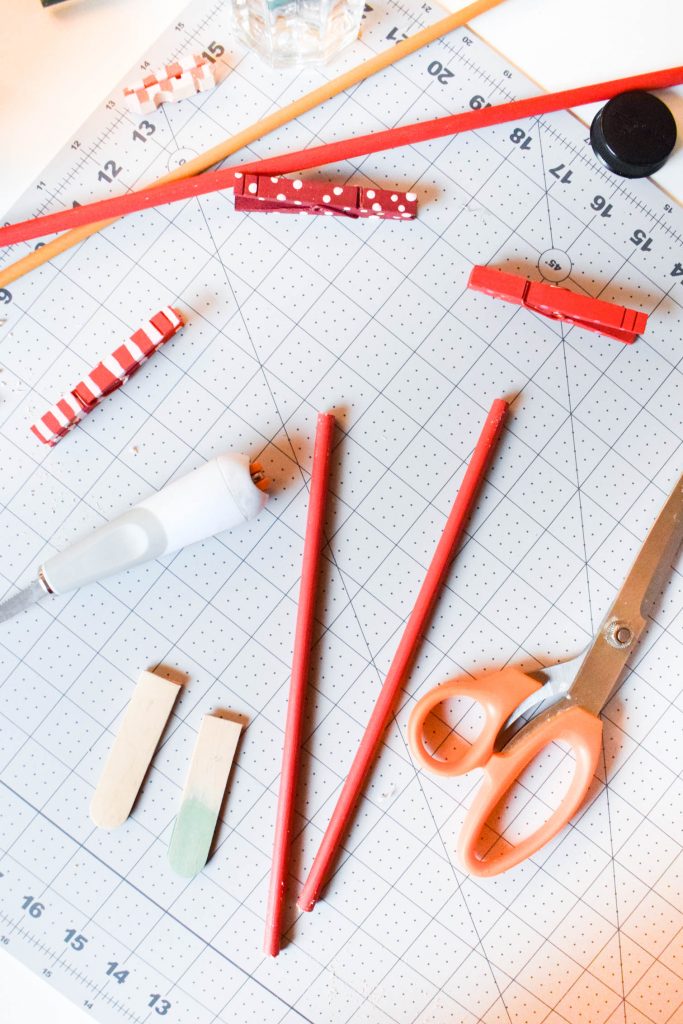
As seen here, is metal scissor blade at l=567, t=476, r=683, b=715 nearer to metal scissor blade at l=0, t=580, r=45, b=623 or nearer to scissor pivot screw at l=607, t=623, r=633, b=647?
scissor pivot screw at l=607, t=623, r=633, b=647

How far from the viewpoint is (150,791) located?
0.88m

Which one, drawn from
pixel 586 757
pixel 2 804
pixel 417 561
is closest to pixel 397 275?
pixel 417 561

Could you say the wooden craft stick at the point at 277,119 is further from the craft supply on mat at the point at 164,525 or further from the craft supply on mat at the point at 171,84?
the craft supply on mat at the point at 164,525

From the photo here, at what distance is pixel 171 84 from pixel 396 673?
604mm

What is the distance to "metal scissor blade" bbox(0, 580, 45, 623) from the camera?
0.85 m

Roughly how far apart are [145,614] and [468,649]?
0.32 metres

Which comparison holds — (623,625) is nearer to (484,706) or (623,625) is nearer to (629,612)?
(629,612)

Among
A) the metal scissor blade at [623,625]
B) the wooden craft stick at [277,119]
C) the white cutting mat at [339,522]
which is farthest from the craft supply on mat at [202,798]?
the wooden craft stick at [277,119]

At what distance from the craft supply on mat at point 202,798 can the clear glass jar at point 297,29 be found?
65 cm

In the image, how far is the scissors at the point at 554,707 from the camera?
85 centimetres

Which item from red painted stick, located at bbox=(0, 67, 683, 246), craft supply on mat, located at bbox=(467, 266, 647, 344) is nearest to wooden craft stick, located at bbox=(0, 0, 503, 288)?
red painted stick, located at bbox=(0, 67, 683, 246)

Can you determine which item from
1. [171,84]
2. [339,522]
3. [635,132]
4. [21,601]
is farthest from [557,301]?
[21,601]

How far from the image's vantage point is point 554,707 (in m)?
0.86

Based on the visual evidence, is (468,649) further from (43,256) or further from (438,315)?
(43,256)
